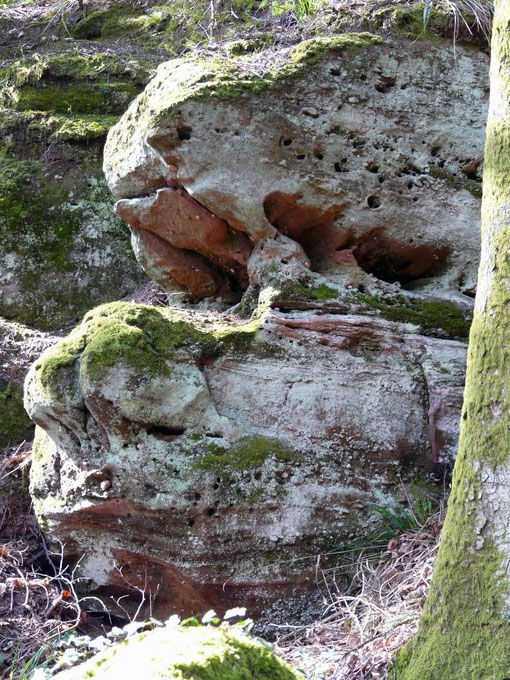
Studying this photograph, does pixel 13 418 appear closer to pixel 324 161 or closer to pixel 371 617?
pixel 324 161

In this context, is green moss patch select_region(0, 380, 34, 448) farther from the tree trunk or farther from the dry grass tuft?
the tree trunk

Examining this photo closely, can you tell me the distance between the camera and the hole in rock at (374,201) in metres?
4.99

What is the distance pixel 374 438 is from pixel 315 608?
972mm

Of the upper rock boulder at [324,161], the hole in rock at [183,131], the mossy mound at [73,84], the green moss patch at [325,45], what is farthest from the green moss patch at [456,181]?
the mossy mound at [73,84]

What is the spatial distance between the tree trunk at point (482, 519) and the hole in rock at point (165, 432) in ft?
6.23

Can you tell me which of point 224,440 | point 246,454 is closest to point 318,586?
point 246,454

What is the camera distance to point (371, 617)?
11.7 ft

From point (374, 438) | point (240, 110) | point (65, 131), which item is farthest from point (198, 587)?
point (65, 131)

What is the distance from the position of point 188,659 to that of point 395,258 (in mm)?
3653

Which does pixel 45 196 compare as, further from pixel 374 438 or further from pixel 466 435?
pixel 466 435

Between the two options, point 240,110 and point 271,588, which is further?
point 240,110

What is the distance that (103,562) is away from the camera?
4.48m

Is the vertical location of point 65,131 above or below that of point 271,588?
above

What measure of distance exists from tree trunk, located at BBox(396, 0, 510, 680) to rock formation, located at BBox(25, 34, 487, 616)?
167 centimetres
